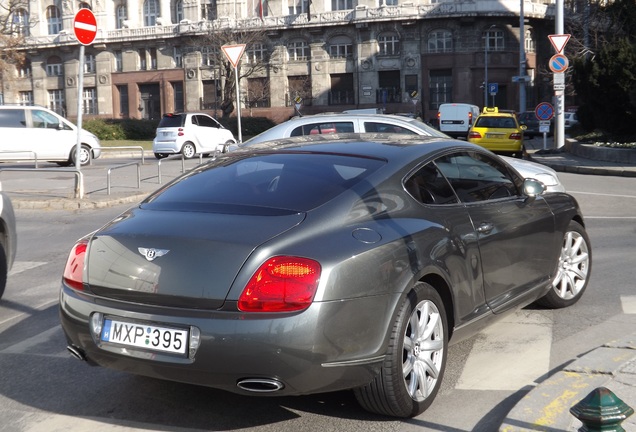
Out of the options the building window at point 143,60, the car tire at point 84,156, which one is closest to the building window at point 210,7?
the building window at point 143,60

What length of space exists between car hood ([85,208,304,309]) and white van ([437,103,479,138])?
45763mm

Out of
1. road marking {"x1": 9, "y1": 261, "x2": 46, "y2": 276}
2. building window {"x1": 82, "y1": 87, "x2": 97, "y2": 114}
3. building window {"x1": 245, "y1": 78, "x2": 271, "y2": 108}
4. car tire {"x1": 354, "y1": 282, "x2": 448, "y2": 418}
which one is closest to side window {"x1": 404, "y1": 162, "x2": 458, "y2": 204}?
car tire {"x1": 354, "y1": 282, "x2": 448, "y2": 418}

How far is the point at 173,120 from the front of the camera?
1256 inches

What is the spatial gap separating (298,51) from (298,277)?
7177cm

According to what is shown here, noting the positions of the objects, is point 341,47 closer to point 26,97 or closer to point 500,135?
point 26,97

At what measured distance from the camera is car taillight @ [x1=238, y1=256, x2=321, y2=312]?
13.8 feet

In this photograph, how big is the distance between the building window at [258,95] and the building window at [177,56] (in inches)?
286

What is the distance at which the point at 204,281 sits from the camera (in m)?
4.32

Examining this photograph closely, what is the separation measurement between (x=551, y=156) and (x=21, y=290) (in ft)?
76.4

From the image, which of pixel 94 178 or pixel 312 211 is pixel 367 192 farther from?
pixel 94 178

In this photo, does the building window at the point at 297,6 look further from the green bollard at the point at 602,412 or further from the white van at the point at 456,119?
the green bollard at the point at 602,412

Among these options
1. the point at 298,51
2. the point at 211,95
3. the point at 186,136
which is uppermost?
the point at 298,51

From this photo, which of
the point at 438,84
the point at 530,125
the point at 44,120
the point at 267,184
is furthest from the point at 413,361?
the point at 438,84

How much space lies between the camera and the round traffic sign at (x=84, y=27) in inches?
604
